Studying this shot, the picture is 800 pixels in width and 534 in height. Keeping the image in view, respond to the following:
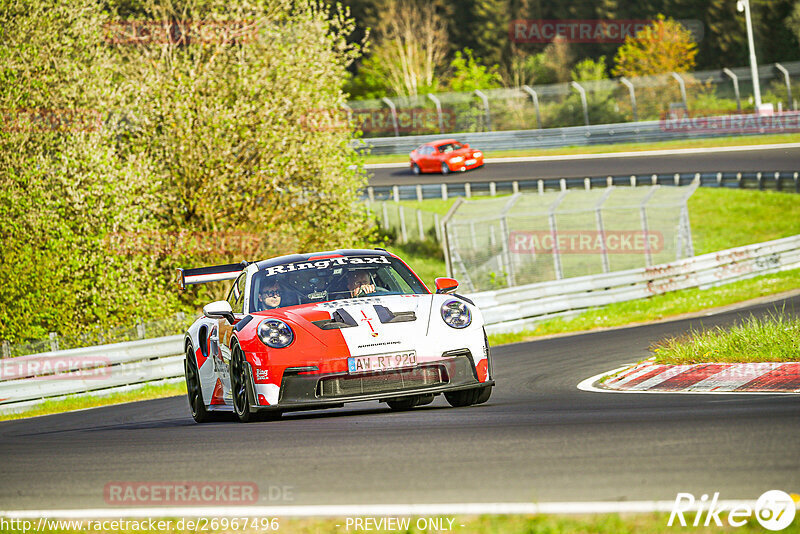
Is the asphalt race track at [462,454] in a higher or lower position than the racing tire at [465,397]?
higher

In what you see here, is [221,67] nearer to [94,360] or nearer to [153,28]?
[153,28]

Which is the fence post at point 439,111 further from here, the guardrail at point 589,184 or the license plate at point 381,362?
the license plate at point 381,362

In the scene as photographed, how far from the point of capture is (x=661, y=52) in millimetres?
75625

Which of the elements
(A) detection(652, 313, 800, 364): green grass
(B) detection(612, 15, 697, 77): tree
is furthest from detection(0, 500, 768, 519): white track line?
(B) detection(612, 15, 697, 77): tree

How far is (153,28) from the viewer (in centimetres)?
2612

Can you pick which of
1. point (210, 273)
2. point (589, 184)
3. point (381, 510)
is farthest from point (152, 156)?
point (381, 510)

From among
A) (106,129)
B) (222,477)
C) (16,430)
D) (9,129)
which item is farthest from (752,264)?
(222,477)

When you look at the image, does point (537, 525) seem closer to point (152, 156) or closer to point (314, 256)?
point (314, 256)

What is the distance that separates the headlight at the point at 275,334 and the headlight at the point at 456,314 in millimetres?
1239

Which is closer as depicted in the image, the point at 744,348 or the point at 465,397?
the point at 465,397

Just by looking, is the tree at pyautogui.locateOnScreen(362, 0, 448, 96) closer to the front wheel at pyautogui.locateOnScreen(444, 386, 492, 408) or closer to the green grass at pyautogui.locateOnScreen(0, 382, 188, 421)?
the green grass at pyautogui.locateOnScreen(0, 382, 188, 421)

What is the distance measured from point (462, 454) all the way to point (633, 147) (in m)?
46.9

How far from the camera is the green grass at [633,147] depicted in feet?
152

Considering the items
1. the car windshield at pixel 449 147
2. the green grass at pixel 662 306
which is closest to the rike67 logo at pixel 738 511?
the green grass at pixel 662 306
